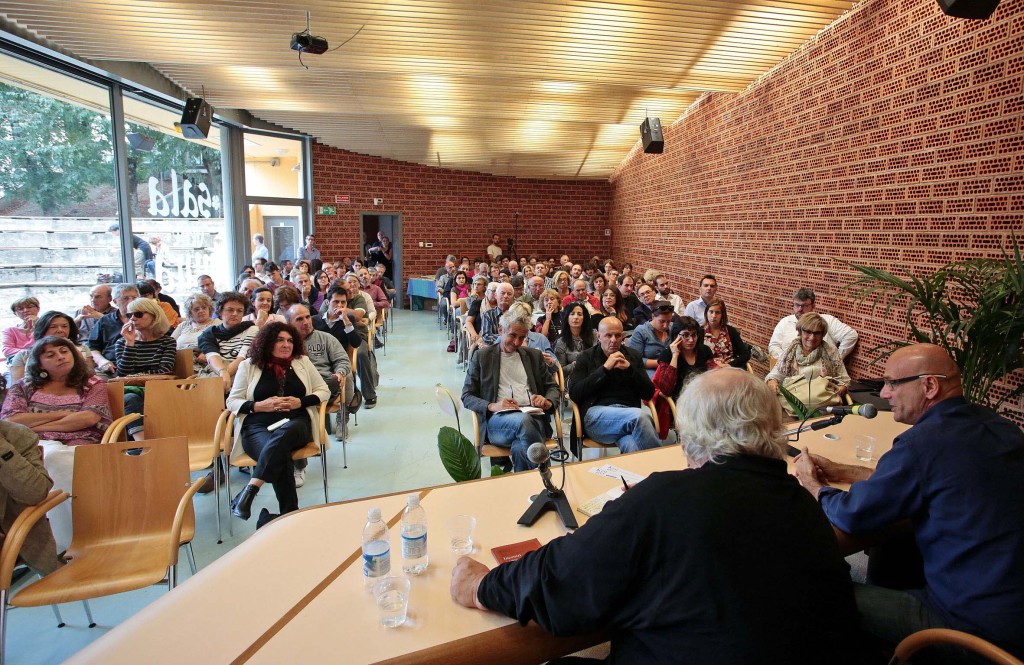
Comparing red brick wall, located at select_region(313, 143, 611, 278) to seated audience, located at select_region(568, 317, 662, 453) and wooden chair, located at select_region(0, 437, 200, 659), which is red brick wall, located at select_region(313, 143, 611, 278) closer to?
seated audience, located at select_region(568, 317, 662, 453)

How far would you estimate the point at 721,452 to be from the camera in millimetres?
1400

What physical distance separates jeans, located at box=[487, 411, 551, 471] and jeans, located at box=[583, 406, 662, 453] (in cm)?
34

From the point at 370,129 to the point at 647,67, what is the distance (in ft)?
19.3

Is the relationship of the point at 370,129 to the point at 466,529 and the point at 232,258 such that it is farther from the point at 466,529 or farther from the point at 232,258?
the point at 466,529

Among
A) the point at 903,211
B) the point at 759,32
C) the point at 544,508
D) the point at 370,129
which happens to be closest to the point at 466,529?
the point at 544,508

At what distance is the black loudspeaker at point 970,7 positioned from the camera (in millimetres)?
3262

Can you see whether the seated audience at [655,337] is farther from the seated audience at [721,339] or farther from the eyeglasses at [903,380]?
the eyeglasses at [903,380]

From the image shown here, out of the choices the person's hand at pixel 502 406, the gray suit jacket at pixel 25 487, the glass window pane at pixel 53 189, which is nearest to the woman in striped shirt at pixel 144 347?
the glass window pane at pixel 53 189

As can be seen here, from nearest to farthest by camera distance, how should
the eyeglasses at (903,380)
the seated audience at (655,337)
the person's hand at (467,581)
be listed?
the person's hand at (467,581) → the eyeglasses at (903,380) → the seated audience at (655,337)

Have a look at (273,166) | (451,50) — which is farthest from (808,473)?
(273,166)

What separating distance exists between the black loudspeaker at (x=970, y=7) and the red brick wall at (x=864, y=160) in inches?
24.0

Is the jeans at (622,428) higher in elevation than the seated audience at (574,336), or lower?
lower

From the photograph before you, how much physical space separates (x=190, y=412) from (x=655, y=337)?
11.8ft

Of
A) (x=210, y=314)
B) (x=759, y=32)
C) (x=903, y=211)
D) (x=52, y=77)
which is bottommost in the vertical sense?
(x=210, y=314)
